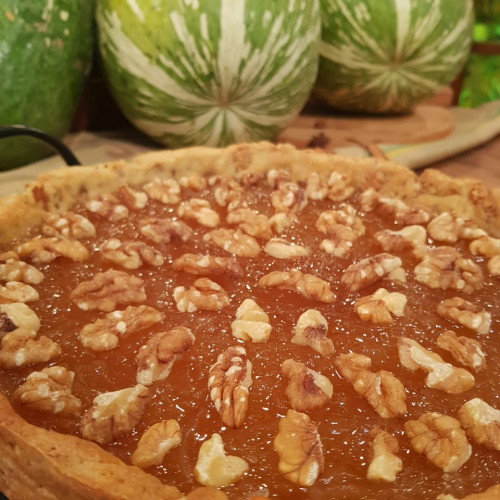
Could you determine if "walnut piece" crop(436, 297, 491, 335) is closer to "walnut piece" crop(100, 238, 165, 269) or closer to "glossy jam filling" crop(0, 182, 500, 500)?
"glossy jam filling" crop(0, 182, 500, 500)

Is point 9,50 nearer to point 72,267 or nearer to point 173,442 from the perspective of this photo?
point 72,267

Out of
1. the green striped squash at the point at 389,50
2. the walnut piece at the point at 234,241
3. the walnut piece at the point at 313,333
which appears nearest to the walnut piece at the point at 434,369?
the walnut piece at the point at 313,333

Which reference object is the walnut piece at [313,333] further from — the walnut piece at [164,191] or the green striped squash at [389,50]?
the green striped squash at [389,50]

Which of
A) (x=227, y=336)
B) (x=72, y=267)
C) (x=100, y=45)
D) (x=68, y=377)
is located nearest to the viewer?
(x=68, y=377)

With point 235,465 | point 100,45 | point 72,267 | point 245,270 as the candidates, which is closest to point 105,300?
point 72,267

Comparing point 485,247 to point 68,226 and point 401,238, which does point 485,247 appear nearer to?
point 401,238

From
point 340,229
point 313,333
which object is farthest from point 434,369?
point 340,229
